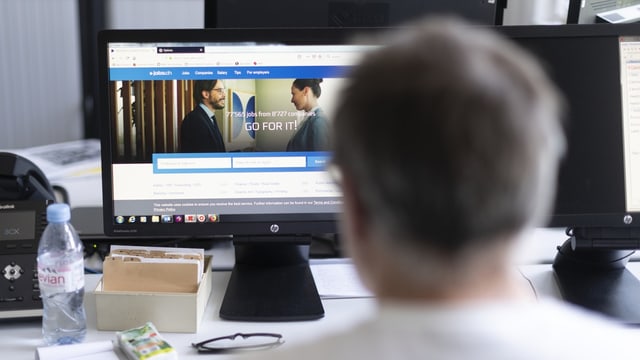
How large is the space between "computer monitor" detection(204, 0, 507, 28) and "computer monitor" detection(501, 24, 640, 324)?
0.88ft

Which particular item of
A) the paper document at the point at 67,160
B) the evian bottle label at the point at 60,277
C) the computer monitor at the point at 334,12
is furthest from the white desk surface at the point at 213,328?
the paper document at the point at 67,160

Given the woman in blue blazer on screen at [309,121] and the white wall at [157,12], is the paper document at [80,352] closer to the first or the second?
the woman in blue blazer on screen at [309,121]

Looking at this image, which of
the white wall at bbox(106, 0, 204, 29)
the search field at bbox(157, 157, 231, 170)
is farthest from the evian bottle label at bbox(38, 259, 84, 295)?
the white wall at bbox(106, 0, 204, 29)

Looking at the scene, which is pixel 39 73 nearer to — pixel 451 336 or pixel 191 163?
pixel 191 163

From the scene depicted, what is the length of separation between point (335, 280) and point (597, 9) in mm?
844

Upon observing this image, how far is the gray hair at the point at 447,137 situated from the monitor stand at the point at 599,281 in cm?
90

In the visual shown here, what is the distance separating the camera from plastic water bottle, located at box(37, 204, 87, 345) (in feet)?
4.34

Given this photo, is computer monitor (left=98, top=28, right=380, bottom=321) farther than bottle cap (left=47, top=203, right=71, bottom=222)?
Yes

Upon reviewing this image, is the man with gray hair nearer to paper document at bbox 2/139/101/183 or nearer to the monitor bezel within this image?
the monitor bezel

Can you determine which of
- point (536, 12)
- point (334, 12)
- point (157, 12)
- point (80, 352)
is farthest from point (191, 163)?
point (157, 12)

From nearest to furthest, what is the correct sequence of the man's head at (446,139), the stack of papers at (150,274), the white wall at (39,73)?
the man's head at (446,139) < the stack of papers at (150,274) < the white wall at (39,73)

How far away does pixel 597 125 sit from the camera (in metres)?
1.48

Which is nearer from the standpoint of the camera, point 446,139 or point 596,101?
point 446,139

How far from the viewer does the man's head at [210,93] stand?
146 centimetres
